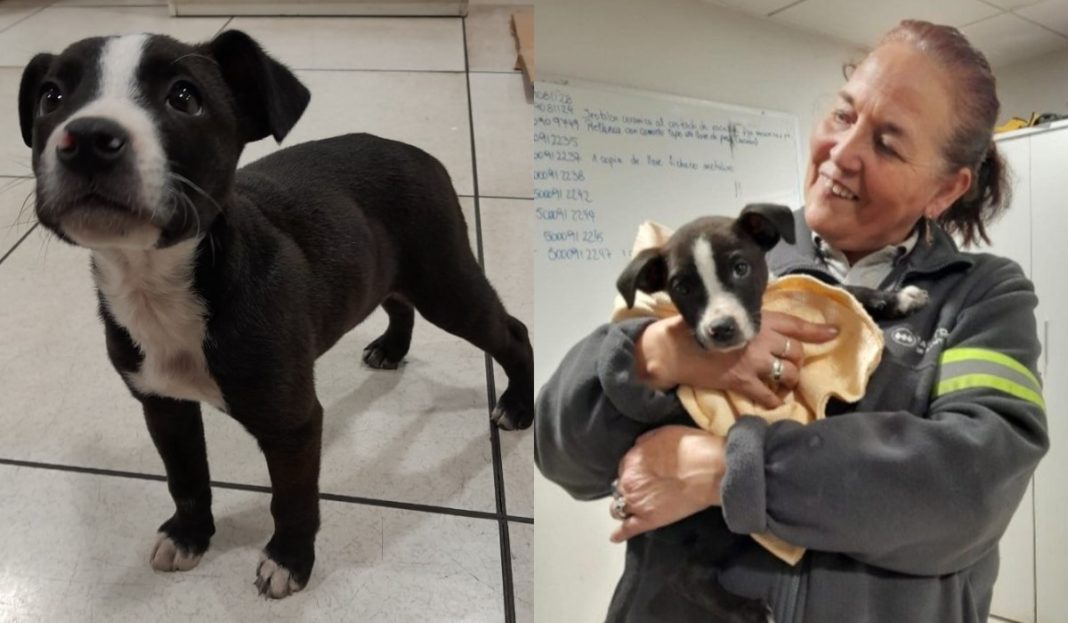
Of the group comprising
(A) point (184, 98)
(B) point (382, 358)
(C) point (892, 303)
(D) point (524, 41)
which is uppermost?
(D) point (524, 41)

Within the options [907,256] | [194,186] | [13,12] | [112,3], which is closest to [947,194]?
[907,256]

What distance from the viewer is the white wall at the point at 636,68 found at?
0.65m

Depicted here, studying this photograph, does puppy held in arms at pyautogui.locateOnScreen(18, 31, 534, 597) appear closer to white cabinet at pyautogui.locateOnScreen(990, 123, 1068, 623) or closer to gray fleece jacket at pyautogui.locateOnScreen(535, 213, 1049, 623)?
gray fleece jacket at pyautogui.locateOnScreen(535, 213, 1049, 623)

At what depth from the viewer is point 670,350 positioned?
0.61 m

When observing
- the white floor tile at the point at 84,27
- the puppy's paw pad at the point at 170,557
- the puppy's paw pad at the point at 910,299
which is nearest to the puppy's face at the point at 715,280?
the puppy's paw pad at the point at 910,299

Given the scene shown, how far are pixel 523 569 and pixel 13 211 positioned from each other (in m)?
1.23

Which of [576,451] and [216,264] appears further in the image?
[216,264]

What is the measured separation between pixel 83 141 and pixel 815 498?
0.63 m

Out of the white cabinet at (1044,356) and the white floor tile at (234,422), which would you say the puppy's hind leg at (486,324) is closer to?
the white floor tile at (234,422)

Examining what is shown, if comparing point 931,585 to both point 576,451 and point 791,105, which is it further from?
point 791,105

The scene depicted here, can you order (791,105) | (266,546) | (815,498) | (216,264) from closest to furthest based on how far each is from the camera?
1. (815,498)
2. (791,105)
3. (216,264)
4. (266,546)

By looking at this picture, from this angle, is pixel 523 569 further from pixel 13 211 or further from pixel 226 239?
pixel 13 211

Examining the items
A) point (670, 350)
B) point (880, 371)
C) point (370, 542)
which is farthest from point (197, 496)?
point (880, 371)

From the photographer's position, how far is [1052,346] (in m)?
0.59
